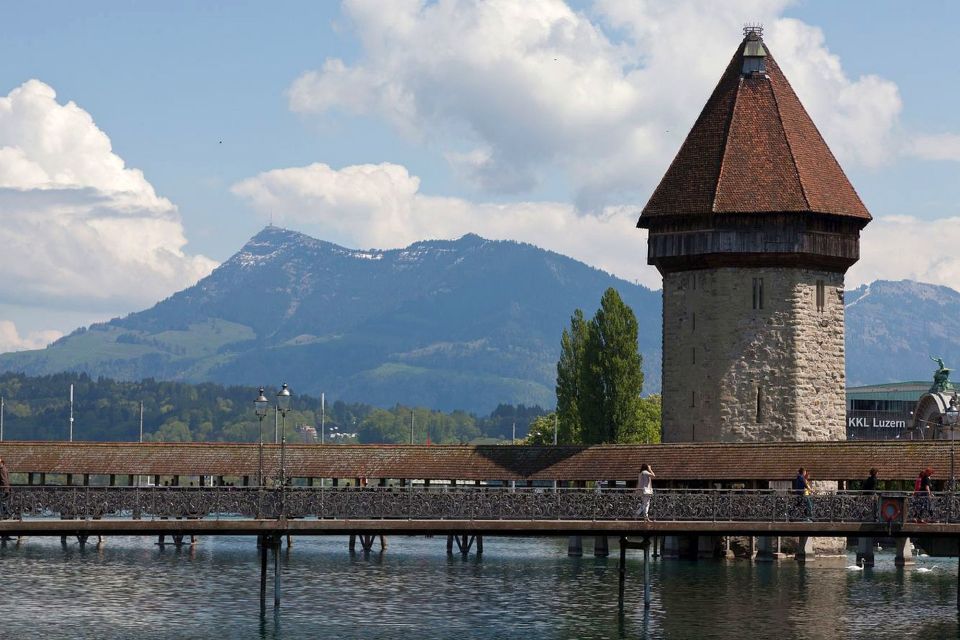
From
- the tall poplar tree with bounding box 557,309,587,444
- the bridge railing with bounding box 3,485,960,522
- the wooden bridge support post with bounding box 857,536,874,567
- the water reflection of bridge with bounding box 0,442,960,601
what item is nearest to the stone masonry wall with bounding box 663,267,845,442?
the wooden bridge support post with bounding box 857,536,874,567

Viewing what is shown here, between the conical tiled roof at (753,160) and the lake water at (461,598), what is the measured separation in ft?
48.9

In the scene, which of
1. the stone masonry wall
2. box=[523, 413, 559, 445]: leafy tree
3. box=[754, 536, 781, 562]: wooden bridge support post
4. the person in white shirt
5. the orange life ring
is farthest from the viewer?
box=[523, 413, 559, 445]: leafy tree

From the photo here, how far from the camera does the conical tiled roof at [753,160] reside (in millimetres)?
70375

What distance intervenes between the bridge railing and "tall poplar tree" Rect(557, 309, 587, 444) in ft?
166

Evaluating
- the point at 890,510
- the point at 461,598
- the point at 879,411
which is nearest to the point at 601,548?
the point at 461,598

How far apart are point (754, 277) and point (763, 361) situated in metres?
3.49

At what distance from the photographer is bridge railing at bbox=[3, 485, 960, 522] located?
46.2 meters

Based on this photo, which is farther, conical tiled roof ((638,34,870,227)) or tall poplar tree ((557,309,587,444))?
tall poplar tree ((557,309,587,444))

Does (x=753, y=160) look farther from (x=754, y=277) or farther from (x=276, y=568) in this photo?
(x=276, y=568)

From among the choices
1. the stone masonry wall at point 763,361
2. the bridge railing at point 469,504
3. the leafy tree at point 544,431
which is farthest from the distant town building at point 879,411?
the bridge railing at point 469,504

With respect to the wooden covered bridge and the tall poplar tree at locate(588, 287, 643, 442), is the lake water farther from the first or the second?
the tall poplar tree at locate(588, 287, 643, 442)

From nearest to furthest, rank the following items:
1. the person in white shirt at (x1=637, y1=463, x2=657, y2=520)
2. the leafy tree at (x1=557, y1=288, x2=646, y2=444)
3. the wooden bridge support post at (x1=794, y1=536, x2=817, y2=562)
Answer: the person in white shirt at (x1=637, y1=463, x2=657, y2=520) < the wooden bridge support post at (x1=794, y1=536, x2=817, y2=562) < the leafy tree at (x1=557, y1=288, x2=646, y2=444)

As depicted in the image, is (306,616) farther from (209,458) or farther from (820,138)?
(820,138)

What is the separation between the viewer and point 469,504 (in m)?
46.9
